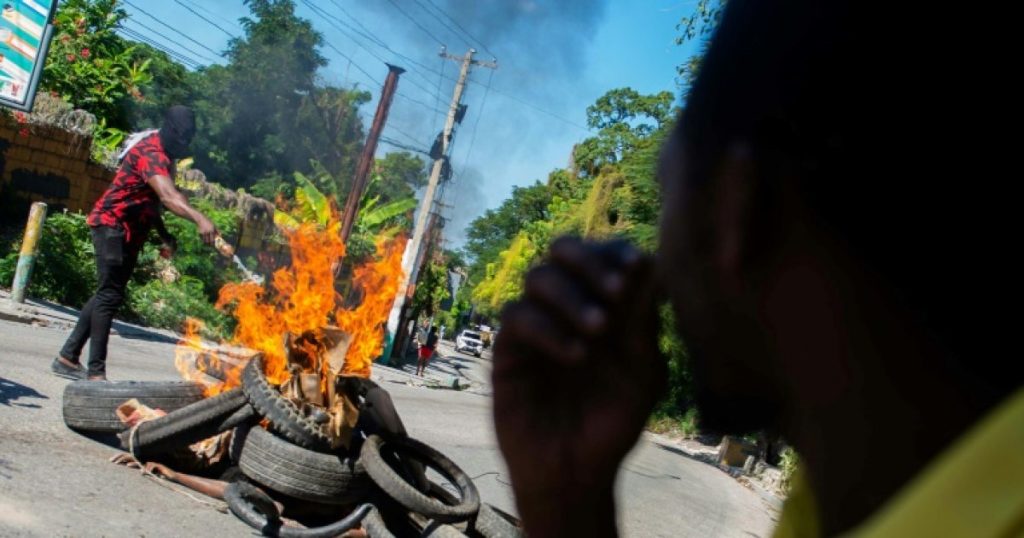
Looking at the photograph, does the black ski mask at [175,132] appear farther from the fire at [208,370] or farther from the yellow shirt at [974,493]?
the yellow shirt at [974,493]

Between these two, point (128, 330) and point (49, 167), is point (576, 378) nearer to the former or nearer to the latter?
point (128, 330)

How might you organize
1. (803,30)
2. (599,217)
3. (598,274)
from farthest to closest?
(599,217), (598,274), (803,30)

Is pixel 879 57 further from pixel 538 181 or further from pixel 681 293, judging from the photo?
pixel 538 181

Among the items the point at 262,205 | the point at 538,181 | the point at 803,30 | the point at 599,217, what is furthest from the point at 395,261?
the point at 538,181

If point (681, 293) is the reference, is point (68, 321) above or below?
below

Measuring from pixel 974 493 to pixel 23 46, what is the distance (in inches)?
523

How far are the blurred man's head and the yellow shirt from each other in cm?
19

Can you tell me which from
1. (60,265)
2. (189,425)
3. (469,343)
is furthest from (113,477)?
(469,343)

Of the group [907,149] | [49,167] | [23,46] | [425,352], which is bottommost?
[425,352]

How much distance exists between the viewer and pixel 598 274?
3.55ft

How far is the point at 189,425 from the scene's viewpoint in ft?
17.8

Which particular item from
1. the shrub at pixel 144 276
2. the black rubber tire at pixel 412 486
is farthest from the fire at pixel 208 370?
the shrub at pixel 144 276

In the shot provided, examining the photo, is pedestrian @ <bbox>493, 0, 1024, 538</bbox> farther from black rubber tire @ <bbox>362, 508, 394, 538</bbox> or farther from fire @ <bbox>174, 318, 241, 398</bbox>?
fire @ <bbox>174, 318, 241, 398</bbox>

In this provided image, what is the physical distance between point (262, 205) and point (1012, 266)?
2471cm
